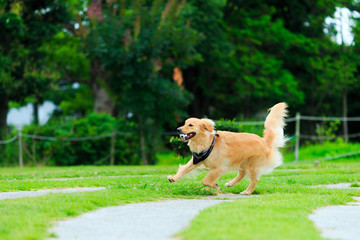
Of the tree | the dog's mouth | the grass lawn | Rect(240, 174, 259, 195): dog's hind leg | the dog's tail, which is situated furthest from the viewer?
the tree

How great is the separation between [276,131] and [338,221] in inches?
145

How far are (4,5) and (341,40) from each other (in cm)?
1676

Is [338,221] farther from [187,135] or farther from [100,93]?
[100,93]

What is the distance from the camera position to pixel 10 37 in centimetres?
2133

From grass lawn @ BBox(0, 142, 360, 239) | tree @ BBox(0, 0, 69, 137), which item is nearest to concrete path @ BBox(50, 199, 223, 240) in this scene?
grass lawn @ BBox(0, 142, 360, 239)

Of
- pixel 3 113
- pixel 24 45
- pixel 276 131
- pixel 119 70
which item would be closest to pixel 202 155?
pixel 276 131

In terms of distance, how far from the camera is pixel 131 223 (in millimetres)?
5855

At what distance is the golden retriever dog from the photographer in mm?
8711

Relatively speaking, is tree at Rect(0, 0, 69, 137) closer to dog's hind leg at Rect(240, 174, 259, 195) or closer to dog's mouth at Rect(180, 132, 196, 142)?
dog's mouth at Rect(180, 132, 196, 142)

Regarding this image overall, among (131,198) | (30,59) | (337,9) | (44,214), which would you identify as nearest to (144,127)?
(30,59)

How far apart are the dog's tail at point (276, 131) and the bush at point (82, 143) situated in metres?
12.5

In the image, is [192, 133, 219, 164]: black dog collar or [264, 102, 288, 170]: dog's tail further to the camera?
[264, 102, 288, 170]: dog's tail

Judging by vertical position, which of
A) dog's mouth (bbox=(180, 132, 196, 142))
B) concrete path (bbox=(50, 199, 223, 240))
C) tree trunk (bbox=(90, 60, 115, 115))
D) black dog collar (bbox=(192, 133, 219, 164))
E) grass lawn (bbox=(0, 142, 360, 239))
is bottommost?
concrete path (bbox=(50, 199, 223, 240))

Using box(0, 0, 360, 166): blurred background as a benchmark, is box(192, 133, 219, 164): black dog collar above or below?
below
